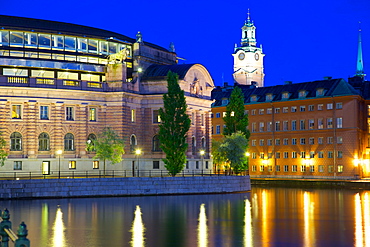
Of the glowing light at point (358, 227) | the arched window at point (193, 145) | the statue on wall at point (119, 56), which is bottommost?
the glowing light at point (358, 227)

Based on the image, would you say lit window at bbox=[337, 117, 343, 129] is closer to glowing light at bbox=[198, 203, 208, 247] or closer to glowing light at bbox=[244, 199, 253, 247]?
glowing light at bbox=[244, 199, 253, 247]

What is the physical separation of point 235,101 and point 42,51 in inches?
1216

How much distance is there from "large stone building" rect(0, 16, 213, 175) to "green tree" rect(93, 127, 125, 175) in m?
3.82

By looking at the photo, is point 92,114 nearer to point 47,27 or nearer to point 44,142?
point 44,142

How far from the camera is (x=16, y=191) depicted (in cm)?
6631

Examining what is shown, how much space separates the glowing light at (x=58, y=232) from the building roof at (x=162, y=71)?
47504mm

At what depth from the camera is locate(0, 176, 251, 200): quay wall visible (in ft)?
219

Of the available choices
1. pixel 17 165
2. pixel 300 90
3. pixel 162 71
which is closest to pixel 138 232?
pixel 17 165

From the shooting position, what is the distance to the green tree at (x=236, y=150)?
9456 cm

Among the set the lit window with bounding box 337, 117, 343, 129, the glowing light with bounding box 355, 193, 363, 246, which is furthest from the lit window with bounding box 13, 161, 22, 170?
the lit window with bounding box 337, 117, 343, 129

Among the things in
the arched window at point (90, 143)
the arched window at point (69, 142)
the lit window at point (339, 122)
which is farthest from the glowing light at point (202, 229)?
the lit window at point (339, 122)

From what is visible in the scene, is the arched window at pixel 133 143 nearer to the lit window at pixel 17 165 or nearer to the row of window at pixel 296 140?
the lit window at pixel 17 165

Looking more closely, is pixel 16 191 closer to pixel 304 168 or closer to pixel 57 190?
pixel 57 190

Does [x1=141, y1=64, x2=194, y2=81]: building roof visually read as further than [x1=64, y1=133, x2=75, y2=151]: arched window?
Yes
